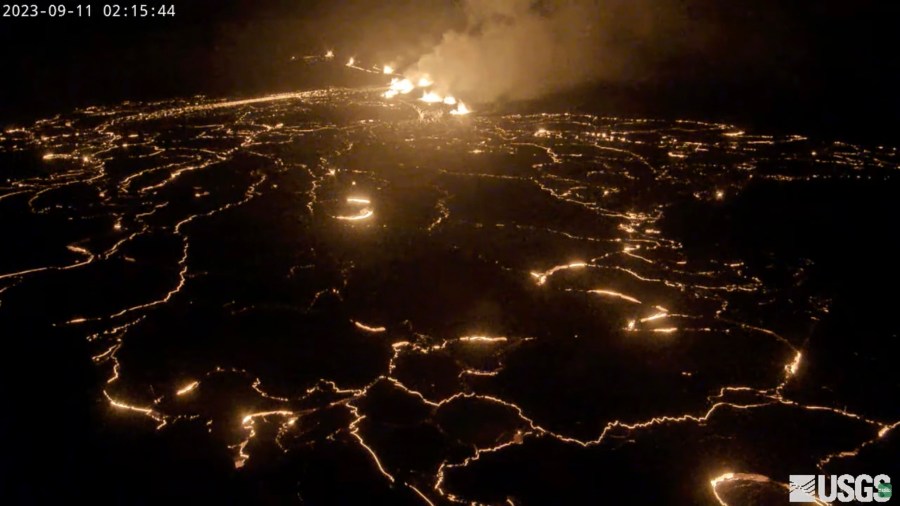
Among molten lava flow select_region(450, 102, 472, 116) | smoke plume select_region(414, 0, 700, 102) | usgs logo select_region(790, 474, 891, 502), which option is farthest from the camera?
smoke plume select_region(414, 0, 700, 102)

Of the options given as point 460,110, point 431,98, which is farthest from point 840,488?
point 431,98

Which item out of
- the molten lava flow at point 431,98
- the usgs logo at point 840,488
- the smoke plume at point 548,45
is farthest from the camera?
the smoke plume at point 548,45

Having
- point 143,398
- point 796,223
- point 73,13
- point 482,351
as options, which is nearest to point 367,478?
point 482,351

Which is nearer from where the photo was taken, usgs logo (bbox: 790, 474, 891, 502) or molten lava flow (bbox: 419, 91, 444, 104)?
usgs logo (bbox: 790, 474, 891, 502)

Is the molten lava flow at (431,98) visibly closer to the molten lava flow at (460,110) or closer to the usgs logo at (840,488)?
the molten lava flow at (460,110)

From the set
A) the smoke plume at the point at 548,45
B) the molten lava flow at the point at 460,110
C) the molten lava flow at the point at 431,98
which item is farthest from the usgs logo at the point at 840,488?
the molten lava flow at the point at 431,98

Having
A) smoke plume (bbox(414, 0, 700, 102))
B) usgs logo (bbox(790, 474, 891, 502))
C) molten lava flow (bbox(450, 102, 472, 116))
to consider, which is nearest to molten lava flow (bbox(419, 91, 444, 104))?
smoke plume (bbox(414, 0, 700, 102))

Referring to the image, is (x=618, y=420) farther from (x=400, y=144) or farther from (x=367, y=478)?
(x=400, y=144)

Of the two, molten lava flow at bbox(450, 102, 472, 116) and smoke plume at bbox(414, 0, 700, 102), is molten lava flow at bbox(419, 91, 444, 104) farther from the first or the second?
molten lava flow at bbox(450, 102, 472, 116)

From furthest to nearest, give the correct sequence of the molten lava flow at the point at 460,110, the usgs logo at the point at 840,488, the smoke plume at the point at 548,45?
1. the smoke plume at the point at 548,45
2. the molten lava flow at the point at 460,110
3. the usgs logo at the point at 840,488
